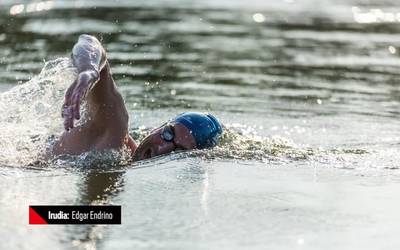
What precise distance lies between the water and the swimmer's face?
25cm

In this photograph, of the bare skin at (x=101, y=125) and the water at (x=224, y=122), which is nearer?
the water at (x=224, y=122)

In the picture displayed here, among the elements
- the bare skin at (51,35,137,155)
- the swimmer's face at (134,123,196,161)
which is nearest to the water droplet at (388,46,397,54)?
the swimmer's face at (134,123,196,161)

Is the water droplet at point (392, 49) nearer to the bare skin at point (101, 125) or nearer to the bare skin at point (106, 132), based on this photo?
the bare skin at point (106, 132)

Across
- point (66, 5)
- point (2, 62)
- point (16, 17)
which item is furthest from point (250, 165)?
point (66, 5)

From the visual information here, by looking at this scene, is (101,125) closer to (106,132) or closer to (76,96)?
(106,132)

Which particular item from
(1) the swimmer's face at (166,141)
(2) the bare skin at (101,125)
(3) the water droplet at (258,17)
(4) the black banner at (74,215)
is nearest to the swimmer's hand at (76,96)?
(4) the black banner at (74,215)

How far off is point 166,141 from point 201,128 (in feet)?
1.23

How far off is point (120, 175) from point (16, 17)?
38.0ft

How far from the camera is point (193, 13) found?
19.4 m

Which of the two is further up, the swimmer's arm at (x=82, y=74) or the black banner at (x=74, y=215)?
the swimmer's arm at (x=82, y=74)

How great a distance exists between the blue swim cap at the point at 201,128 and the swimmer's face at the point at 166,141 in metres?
0.05

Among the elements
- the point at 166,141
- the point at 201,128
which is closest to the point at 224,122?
the point at 201,128

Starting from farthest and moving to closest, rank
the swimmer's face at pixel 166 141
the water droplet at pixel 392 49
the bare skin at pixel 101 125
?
the water droplet at pixel 392 49 → the swimmer's face at pixel 166 141 → the bare skin at pixel 101 125

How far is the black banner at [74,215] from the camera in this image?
19.7ft
